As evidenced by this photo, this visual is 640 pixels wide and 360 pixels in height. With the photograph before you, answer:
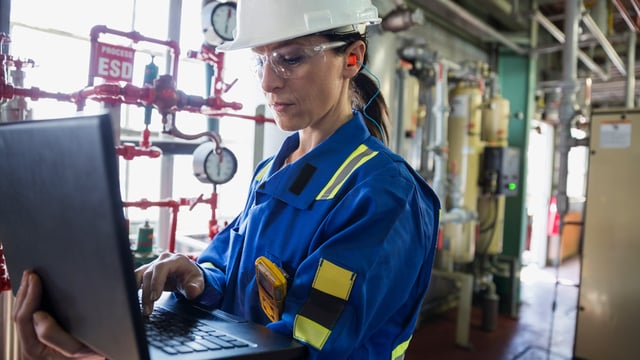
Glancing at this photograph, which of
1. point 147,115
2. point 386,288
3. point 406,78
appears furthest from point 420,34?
point 386,288

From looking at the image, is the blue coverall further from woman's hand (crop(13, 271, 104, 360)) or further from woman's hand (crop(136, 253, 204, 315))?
woman's hand (crop(13, 271, 104, 360))

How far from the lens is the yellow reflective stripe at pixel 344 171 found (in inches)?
32.2

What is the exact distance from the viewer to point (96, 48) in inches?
72.2

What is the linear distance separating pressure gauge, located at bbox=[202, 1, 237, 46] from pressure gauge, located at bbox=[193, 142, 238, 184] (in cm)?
46

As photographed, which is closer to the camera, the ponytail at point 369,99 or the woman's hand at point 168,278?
the woman's hand at point 168,278

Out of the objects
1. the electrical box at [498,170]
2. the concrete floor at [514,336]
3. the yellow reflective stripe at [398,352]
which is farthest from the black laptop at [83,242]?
the electrical box at [498,170]

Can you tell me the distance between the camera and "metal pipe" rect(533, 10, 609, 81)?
396cm

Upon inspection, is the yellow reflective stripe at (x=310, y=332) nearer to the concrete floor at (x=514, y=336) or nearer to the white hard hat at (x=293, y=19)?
the white hard hat at (x=293, y=19)

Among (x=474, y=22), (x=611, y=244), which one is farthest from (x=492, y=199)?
(x=474, y=22)

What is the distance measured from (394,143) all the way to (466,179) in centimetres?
93

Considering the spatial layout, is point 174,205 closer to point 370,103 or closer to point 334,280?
point 370,103

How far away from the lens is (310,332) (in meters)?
0.68

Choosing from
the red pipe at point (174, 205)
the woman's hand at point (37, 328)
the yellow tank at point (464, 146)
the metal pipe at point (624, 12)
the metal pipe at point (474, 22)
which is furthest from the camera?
the yellow tank at point (464, 146)

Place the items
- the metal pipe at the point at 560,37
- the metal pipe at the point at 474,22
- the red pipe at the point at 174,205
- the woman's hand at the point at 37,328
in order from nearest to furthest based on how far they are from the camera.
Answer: the woman's hand at the point at 37,328 < the red pipe at the point at 174,205 < the metal pipe at the point at 474,22 < the metal pipe at the point at 560,37
